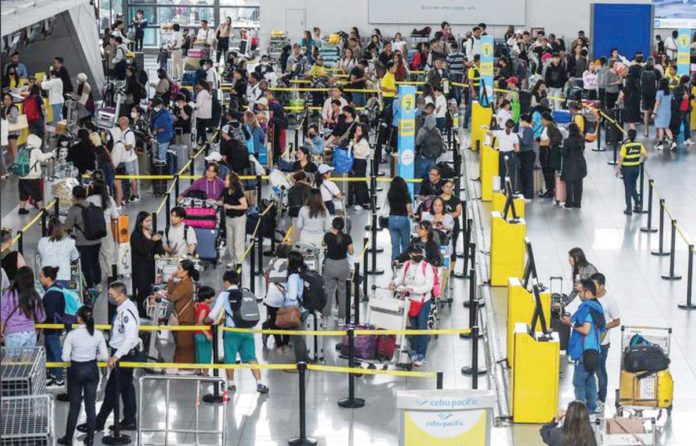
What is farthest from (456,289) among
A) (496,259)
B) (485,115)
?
(485,115)

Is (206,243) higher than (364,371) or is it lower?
higher

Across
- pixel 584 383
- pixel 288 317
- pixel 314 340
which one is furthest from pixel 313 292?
pixel 584 383

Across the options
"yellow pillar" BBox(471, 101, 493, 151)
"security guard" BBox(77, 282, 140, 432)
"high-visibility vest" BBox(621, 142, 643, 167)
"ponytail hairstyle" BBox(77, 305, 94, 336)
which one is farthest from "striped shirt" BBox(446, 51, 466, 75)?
"ponytail hairstyle" BBox(77, 305, 94, 336)

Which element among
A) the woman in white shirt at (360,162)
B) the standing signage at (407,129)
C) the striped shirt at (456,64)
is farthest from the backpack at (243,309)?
the striped shirt at (456,64)

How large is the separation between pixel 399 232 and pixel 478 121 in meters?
10.2

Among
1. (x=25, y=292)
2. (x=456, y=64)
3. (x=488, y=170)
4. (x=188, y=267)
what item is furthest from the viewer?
(x=456, y=64)

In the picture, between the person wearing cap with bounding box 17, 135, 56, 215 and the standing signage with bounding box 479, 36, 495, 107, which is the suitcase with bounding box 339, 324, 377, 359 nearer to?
the person wearing cap with bounding box 17, 135, 56, 215

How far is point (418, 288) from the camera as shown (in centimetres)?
1630

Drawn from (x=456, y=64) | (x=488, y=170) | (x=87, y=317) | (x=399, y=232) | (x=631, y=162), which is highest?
(x=456, y=64)

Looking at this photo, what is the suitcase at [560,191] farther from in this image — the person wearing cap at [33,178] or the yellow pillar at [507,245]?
the person wearing cap at [33,178]

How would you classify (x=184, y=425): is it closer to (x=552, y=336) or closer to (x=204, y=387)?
(x=204, y=387)

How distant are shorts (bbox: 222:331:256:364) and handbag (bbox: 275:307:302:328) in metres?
0.67

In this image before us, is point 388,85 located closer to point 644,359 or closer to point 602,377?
point 602,377

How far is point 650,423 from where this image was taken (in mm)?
14031
